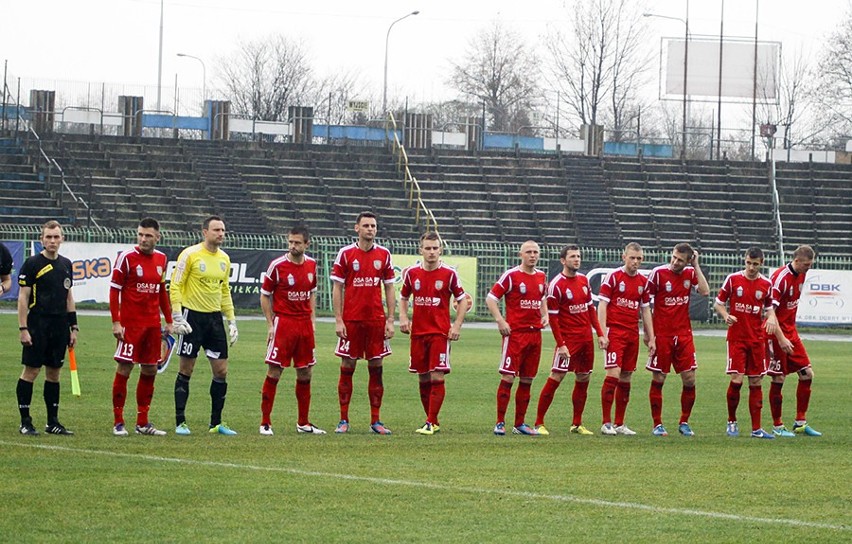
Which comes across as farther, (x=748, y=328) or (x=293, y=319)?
(x=748, y=328)

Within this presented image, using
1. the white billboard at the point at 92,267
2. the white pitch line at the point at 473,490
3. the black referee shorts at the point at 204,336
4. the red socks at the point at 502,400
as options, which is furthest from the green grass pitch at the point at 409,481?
the white billboard at the point at 92,267

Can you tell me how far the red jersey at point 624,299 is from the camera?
1555 centimetres

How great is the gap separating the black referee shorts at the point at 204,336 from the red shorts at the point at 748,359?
6.04m

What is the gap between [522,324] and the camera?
1512cm

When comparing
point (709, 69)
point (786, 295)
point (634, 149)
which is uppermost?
point (709, 69)

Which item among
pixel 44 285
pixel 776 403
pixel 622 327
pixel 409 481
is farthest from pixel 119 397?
pixel 776 403

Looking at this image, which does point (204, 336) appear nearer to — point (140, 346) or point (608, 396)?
point (140, 346)

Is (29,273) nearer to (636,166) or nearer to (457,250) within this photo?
(457,250)

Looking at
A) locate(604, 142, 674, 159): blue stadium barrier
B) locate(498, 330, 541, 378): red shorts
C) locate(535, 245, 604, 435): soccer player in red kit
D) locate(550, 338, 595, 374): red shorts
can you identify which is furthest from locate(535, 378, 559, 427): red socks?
locate(604, 142, 674, 159): blue stadium barrier

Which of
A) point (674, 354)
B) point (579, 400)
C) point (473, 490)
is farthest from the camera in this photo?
point (674, 354)

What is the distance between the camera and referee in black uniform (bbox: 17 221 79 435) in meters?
13.5

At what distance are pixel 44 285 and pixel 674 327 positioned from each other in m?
7.21

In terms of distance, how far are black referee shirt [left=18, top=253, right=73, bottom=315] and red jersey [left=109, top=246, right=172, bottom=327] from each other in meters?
0.57

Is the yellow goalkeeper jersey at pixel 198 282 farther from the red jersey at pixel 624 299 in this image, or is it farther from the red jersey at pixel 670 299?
the red jersey at pixel 670 299
